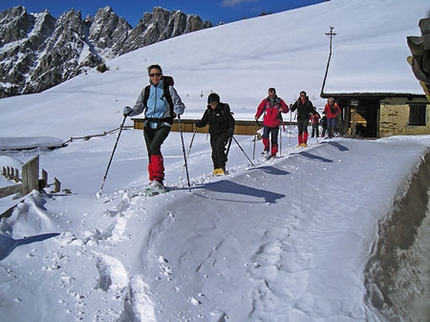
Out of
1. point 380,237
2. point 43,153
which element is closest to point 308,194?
point 380,237

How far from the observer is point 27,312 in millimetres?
3166

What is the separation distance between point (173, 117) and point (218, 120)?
7.80 feet

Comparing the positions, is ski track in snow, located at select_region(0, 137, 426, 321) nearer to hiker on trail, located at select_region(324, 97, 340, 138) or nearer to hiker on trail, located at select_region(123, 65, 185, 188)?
hiker on trail, located at select_region(123, 65, 185, 188)

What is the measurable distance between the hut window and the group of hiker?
11.9m

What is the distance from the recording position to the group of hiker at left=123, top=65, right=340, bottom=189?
5.86m

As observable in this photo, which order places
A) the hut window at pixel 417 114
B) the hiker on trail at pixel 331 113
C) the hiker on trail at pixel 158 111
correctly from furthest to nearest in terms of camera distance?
the hut window at pixel 417 114 < the hiker on trail at pixel 331 113 < the hiker on trail at pixel 158 111

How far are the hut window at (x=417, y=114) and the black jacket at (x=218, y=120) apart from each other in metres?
17.0

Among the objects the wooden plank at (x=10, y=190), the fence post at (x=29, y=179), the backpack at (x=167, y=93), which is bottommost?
the wooden plank at (x=10, y=190)

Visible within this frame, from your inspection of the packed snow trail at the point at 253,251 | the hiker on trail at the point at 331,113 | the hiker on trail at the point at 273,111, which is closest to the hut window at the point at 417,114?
the hiker on trail at the point at 331,113

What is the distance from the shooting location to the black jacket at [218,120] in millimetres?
8219

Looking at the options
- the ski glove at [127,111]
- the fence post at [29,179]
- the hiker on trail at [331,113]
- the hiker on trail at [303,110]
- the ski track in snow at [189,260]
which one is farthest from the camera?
the hiker on trail at [331,113]

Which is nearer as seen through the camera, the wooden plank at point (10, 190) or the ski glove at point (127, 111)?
the ski glove at point (127, 111)

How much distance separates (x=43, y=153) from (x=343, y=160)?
2008cm

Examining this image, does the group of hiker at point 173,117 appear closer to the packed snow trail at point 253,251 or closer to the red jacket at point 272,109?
the red jacket at point 272,109
